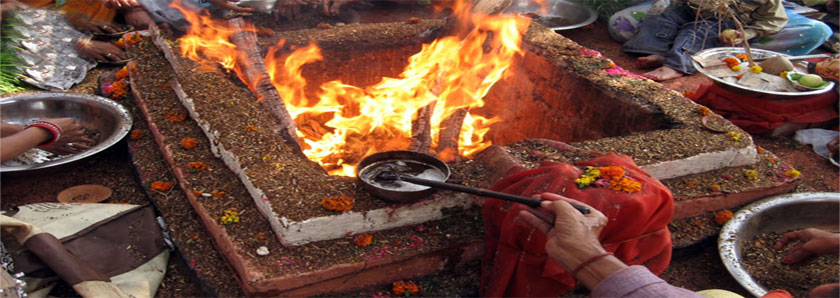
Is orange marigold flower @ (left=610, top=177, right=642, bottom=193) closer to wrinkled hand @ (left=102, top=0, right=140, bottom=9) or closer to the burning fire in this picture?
the burning fire

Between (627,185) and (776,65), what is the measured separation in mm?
3739

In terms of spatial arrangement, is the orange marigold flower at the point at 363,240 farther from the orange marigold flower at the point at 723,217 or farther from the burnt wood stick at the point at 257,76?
the orange marigold flower at the point at 723,217

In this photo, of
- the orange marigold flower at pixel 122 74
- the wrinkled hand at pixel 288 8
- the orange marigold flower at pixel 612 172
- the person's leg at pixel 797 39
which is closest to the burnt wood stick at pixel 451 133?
the orange marigold flower at pixel 612 172

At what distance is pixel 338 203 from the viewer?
304cm

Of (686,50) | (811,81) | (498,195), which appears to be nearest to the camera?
(498,195)

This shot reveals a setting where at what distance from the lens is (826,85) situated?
17.5 ft

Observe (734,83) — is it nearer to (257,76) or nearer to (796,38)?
(796,38)

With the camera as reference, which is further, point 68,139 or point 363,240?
point 68,139

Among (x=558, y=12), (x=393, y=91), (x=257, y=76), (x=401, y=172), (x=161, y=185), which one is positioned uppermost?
(x=257, y=76)

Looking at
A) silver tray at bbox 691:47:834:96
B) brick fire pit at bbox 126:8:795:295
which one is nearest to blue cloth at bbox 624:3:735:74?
silver tray at bbox 691:47:834:96

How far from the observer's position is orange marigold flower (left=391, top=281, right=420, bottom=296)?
312 cm

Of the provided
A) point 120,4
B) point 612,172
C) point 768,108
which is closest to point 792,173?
point 768,108

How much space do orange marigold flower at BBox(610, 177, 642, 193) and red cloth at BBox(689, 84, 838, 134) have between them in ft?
11.0

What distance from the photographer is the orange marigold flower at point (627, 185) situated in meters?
2.81
